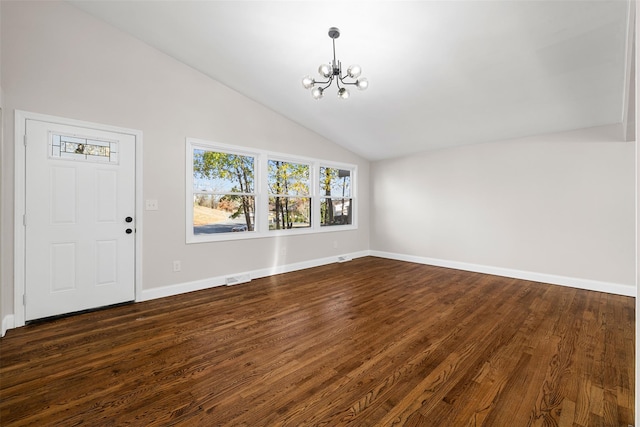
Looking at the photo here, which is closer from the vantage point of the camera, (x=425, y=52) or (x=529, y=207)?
(x=425, y=52)

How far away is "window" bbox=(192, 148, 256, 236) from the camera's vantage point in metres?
4.09

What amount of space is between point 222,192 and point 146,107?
4.85ft

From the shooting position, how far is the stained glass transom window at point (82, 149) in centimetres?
297

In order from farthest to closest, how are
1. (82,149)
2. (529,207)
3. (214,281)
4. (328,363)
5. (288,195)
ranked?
(288,195) < (529,207) < (214,281) < (82,149) < (328,363)

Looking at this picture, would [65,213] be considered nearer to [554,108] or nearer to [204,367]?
[204,367]

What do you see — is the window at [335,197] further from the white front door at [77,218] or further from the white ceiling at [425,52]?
the white front door at [77,218]

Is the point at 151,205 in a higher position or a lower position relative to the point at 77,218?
higher

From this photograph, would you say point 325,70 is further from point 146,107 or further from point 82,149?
point 82,149

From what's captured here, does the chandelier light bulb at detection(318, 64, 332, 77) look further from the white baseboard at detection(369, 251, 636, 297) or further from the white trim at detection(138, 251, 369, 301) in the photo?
the white baseboard at detection(369, 251, 636, 297)

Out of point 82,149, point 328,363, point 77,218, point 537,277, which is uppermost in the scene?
point 82,149

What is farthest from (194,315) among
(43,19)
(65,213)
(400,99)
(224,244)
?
(400,99)

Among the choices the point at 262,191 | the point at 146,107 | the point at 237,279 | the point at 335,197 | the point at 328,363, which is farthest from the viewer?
the point at 335,197

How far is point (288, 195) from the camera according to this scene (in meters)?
5.21

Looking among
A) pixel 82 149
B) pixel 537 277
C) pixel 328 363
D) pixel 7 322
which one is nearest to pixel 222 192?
pixel 82 149
